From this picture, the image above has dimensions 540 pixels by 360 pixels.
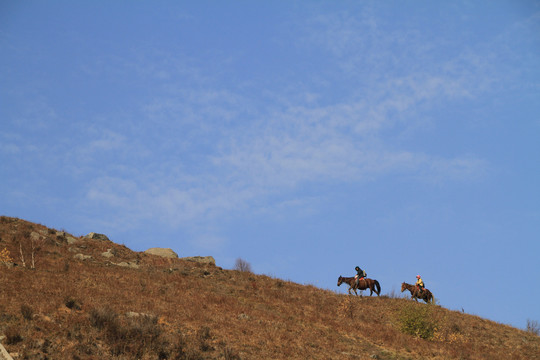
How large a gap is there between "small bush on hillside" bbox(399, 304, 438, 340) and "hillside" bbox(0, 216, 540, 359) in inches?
2.1

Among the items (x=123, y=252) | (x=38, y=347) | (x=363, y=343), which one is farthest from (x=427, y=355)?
(x=123, y=252)

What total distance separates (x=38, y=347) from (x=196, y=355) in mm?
4826

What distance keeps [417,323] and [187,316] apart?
1280 centimetres

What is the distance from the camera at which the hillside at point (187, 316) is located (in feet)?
51.3

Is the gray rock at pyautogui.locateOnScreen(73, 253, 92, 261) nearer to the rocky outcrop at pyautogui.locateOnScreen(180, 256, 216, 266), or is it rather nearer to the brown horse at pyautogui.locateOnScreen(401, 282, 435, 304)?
the rocky outcrop at pyautogui.locateOnScreen(180, 256, 216, 266)

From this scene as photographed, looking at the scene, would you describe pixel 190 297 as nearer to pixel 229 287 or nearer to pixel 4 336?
pixel 229 287

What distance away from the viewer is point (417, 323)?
2569 centimetres

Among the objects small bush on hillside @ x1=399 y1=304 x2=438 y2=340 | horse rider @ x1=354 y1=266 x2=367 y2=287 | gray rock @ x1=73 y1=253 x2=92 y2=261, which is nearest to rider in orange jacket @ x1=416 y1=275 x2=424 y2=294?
horse rider @ x1=354 y1=266 x2=367 y2=287

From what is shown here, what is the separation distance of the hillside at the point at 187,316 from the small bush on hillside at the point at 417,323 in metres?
0.05

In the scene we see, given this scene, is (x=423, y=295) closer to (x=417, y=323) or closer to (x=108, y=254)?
(x=417, y=323)

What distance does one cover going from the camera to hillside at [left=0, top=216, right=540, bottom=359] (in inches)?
616

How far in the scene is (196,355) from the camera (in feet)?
52.0

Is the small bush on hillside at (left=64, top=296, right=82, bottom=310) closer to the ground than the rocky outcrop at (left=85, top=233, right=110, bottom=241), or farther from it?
closer to the ground

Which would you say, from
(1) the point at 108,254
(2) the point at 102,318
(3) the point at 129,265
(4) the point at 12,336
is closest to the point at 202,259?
(1) the point at 108,254
